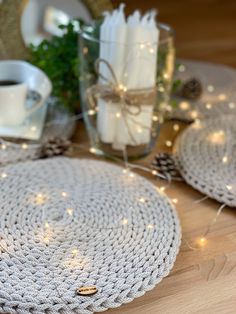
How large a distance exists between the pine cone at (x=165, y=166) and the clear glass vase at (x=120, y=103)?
0.04m

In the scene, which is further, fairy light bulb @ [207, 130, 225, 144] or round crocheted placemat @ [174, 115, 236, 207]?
fairy light bulb @ [207, 130, 225, 144]

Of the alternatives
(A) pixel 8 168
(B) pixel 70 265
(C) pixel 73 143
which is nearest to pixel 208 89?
(C) pixel 73 143

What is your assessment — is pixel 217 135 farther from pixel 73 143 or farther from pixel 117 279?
pixel 117 279

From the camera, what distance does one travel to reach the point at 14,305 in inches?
20.0

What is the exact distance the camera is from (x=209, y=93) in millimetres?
962

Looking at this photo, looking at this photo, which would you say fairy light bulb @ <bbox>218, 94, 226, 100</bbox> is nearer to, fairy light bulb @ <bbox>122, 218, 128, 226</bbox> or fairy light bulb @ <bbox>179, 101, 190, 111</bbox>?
fairy light bulb @ <bbox>179, 101, 190, 111</bbox>

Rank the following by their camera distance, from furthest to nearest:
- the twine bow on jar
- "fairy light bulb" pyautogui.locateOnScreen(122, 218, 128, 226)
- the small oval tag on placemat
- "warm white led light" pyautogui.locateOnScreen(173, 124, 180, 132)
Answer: "warm white led light" pyautogui.locateOnScreen(173, 124, 180, 132)
the twine bow on jar
"fairy light bulb" pyautogui.locateOnScreen(122, 218, 128, 226)
the small oval tag on placemat

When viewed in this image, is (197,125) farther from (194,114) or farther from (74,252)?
(74,252)

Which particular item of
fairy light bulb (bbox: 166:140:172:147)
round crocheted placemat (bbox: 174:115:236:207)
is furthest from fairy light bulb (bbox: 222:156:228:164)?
fairy light bulb (bbox: 166:140:172:147)

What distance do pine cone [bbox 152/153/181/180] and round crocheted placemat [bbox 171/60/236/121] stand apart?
15 centimetres

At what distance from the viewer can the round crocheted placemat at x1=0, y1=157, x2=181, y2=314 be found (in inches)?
20.6

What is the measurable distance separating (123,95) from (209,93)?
26cm

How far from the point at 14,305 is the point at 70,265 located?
0.24 ft

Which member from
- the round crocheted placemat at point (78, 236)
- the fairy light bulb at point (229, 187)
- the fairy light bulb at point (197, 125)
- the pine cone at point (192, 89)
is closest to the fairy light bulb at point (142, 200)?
the round crocheted placemat at point (78, 236)
